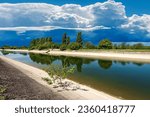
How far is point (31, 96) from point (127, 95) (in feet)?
30.4

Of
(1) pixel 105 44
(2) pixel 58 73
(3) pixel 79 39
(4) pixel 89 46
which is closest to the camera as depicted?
(2) pixel 58 73

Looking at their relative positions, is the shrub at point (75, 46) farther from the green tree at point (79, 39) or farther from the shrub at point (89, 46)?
the shrub at point (89, 46)

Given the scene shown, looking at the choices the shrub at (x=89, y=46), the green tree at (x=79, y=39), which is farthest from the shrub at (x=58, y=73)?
the green tree at (x=79, y=39)

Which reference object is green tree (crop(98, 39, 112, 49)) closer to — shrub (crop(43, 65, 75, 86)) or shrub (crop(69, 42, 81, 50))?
A: shrub (crop(69, 42, 81, 50))

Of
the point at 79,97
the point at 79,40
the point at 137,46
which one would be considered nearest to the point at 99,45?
the point at 79,40

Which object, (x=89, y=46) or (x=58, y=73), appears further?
(x=89, y=46)

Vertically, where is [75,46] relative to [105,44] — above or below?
below

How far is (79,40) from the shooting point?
140 metres

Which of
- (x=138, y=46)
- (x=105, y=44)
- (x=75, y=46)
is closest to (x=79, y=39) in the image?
(x=75, y=46)

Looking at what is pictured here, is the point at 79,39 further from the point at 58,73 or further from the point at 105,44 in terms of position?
the point at 58,73

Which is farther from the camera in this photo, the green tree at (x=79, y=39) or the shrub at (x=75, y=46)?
the green tree at (x=79, y=39)

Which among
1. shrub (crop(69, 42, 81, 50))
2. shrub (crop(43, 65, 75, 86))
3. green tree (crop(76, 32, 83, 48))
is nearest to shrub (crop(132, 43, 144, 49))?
shrub (crop(69, 42, 81, 50))

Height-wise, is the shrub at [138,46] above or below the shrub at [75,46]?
above

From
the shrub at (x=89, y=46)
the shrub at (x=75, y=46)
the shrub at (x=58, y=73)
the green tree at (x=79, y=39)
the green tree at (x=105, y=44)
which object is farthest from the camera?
the green tree at (x=79, y=39)
